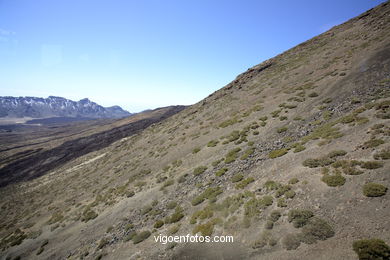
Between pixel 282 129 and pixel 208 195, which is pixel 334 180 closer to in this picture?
pixel 208 195

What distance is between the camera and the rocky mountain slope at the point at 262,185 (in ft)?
37.9

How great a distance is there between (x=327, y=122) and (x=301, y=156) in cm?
776

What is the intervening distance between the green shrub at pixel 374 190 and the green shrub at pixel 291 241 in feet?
16.5

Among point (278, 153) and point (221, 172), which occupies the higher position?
point (278, 153)

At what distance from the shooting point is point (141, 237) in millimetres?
18141

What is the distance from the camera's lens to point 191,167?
2844cm

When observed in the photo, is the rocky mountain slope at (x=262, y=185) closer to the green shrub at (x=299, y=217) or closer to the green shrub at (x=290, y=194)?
the green shrub at (x=299, y=217)

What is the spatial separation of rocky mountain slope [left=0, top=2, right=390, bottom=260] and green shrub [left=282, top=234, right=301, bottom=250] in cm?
5

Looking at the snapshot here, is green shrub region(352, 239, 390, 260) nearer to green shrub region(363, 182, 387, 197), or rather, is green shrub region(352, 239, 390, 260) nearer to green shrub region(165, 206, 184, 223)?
green shrub region(363, 182, 387, 197)

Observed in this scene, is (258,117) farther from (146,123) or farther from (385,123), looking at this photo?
(146,123)

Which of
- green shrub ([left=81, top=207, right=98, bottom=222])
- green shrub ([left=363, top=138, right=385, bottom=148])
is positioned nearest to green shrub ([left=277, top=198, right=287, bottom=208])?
green shrub ([left=363, top=138, right=385, bottom=148])

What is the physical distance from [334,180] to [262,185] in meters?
5.20

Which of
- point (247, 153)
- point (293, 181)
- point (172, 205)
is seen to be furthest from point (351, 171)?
point (172, 205)

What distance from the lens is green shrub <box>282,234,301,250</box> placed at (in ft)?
35.0
